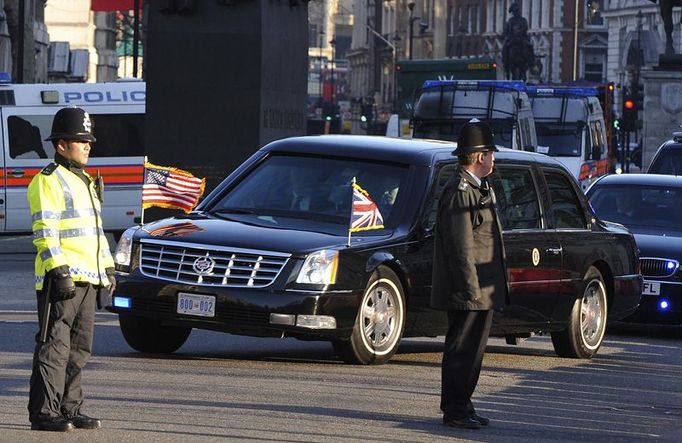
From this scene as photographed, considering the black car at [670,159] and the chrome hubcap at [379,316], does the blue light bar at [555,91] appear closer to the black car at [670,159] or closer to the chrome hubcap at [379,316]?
the black car at [670,159]

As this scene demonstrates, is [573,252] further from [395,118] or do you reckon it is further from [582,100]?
[395,118]

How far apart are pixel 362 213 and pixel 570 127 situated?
106ft

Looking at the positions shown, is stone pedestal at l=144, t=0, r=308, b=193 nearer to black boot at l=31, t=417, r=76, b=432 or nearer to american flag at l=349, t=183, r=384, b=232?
american flag at l=349, t=183, r=384, b=232

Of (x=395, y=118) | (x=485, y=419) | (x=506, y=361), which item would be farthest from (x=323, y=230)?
(x=395, y=118)

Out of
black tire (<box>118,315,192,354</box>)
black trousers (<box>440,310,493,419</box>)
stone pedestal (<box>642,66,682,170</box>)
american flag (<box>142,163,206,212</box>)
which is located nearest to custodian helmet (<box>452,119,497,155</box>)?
black trousers (<box>440,310,493,419</box>)

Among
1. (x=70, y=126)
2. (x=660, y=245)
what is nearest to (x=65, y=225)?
(x=70, y=126)

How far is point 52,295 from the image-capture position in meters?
9.67

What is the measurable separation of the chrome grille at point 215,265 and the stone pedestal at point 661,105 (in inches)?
1551

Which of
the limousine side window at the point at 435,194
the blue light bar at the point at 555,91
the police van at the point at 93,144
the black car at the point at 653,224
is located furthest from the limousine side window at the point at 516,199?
the blue light bar at the point at 555,91

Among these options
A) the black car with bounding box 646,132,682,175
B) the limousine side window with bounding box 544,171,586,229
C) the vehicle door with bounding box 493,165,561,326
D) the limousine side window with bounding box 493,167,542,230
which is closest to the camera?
the vehicle door with bounding box 493,165,561,326

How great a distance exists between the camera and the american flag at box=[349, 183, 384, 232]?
13027 mm

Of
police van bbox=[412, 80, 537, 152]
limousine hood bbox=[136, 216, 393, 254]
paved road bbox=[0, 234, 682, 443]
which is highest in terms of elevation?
police van bbox=[412, 80, 537, 152]

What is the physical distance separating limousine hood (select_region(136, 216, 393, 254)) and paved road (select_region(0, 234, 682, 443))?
0.83 meters

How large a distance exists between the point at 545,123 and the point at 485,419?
34.9m
